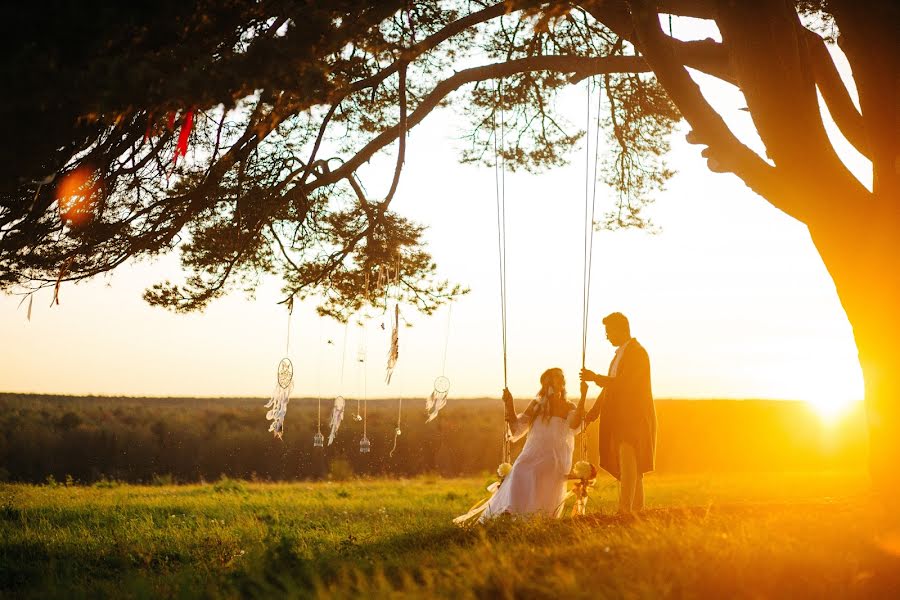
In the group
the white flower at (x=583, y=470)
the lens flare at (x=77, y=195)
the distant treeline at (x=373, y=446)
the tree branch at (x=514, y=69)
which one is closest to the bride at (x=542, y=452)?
the white flower at (x=583, y=470)

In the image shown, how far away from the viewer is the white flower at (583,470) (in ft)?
27.6

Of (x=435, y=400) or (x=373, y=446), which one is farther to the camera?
(x=373, y=446)

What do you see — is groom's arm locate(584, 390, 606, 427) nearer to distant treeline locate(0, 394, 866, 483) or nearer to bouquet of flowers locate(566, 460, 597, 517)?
bouquet of flowers locate(566, 460, 597, 517)

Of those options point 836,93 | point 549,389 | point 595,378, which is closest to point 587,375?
point 595,378

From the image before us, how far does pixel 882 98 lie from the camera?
7852 millimetres

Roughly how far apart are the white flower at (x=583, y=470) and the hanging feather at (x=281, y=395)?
394 cm

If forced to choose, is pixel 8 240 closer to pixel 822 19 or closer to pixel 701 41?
pixel 701 41

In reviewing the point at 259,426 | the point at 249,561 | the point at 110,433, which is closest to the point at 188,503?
the point at 249,561

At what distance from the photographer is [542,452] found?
8789mm

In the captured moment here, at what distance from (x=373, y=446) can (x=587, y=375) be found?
870 inches

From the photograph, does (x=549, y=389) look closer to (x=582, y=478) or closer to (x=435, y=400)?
(x=582, y=478)

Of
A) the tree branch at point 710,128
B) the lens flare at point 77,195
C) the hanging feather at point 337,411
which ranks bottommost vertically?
the hanging feather at point 337,411

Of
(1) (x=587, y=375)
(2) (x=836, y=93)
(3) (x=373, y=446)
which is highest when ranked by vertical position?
(2) (x=836, y=93)

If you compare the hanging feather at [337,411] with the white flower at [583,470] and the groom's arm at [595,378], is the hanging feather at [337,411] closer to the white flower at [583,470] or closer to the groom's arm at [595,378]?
the white flower at [583,470]
